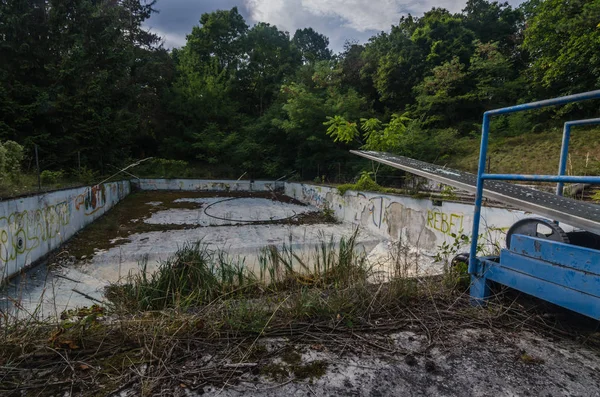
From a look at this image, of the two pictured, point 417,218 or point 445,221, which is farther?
point 417,218

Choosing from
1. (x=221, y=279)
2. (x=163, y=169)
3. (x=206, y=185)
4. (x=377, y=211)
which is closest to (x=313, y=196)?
(x=377, y=211)

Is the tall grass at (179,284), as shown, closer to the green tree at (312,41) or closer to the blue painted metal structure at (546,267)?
the blue painted metal structure at (546,267)

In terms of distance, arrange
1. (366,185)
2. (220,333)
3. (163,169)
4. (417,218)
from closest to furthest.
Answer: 1. (220,333)
2. (417,218)
3. (366,185)
4. (163,169)

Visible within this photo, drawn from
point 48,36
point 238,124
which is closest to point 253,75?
point 238,124

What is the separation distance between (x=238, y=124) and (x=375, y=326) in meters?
25.9

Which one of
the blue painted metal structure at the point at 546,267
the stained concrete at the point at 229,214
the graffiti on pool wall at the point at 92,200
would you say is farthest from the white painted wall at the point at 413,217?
the graffiti on pool wall at the point at 92,200

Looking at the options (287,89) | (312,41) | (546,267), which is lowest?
(546,267)

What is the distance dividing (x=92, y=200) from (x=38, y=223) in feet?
14.4

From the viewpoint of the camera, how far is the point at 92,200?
9969 mm

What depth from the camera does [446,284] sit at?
9.05 feet

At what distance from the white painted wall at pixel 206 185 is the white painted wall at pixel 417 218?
9.89m

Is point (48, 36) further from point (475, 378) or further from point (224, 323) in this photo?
point (475, 378)

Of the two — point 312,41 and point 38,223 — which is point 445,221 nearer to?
point 38,223

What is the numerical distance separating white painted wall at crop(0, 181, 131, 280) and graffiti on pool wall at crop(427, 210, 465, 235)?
22.0 feet
